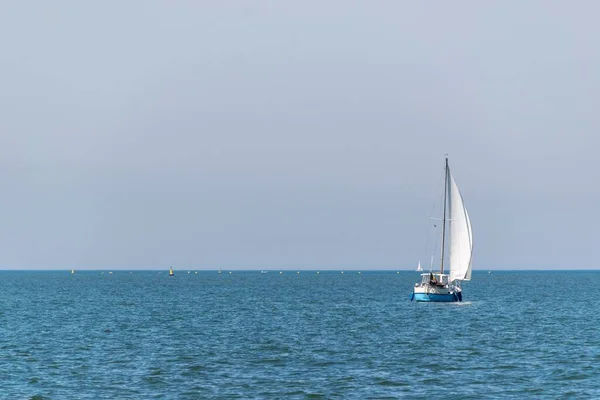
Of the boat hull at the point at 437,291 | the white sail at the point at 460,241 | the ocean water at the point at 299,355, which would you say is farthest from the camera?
the white sail at the point at 460,241

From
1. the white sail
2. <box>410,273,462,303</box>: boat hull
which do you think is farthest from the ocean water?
the white sail

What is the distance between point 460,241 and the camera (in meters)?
122

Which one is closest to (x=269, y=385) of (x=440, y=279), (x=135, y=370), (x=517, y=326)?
(x=135, y=370)

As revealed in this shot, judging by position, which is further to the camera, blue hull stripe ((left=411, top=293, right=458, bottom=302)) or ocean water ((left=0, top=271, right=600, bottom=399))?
blue hull stripe ((left=411, top=293, right=458, bottom=302))

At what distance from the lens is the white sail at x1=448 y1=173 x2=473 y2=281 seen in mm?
120375

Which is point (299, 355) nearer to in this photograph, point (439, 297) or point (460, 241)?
point (439, 297)

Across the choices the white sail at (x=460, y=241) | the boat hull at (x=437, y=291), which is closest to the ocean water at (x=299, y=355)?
the boat hull at (x=437, y=291)

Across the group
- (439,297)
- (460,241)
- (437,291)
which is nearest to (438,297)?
(439,297)

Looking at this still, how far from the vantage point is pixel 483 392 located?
152ft

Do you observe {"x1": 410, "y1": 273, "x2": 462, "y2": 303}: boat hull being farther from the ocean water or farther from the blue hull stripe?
the ocean water

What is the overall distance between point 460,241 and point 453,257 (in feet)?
8.50

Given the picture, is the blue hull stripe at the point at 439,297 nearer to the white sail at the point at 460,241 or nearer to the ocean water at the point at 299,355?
the white sail at the point at 460,241

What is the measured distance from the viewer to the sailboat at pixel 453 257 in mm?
117312

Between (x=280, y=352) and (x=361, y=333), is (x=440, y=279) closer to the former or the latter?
(x=361, y=333)
